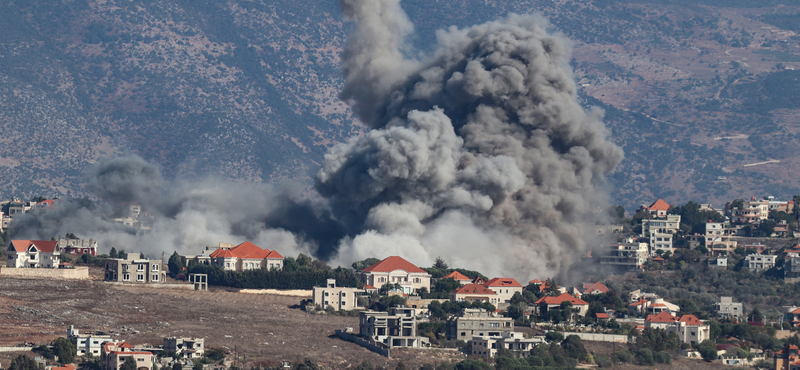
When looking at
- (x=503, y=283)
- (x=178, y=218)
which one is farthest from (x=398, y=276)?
(x=178, y=218)

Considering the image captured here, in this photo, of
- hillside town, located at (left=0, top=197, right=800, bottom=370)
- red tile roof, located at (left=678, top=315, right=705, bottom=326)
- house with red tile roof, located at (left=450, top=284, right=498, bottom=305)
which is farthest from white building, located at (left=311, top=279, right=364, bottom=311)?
red tile roof, located at (left=678, top=315, right=705, bottom=326)

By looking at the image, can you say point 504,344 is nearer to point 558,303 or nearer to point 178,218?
point 558,303

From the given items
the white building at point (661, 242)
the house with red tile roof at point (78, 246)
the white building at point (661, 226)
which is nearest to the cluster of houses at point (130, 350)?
the house with red tile roof at point (78, 246)

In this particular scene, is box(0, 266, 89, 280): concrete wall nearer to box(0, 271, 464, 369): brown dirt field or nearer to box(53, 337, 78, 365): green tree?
box(0, 271, 464, 369): brown dirt field

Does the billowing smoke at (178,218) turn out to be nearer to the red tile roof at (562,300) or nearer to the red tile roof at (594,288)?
the red tile roof at (594,288)

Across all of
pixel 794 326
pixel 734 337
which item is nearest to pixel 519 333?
pixel 734 337

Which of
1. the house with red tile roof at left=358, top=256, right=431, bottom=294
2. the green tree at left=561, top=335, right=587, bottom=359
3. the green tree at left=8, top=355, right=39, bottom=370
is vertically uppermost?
the house with red tile roof at left=358, top=256, right=431, bottom=294

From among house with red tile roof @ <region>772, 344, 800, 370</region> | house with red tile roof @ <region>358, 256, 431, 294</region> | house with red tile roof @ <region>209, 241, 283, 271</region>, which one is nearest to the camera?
house with red tile roof @ <region>772, 344, 800, 370</region>
